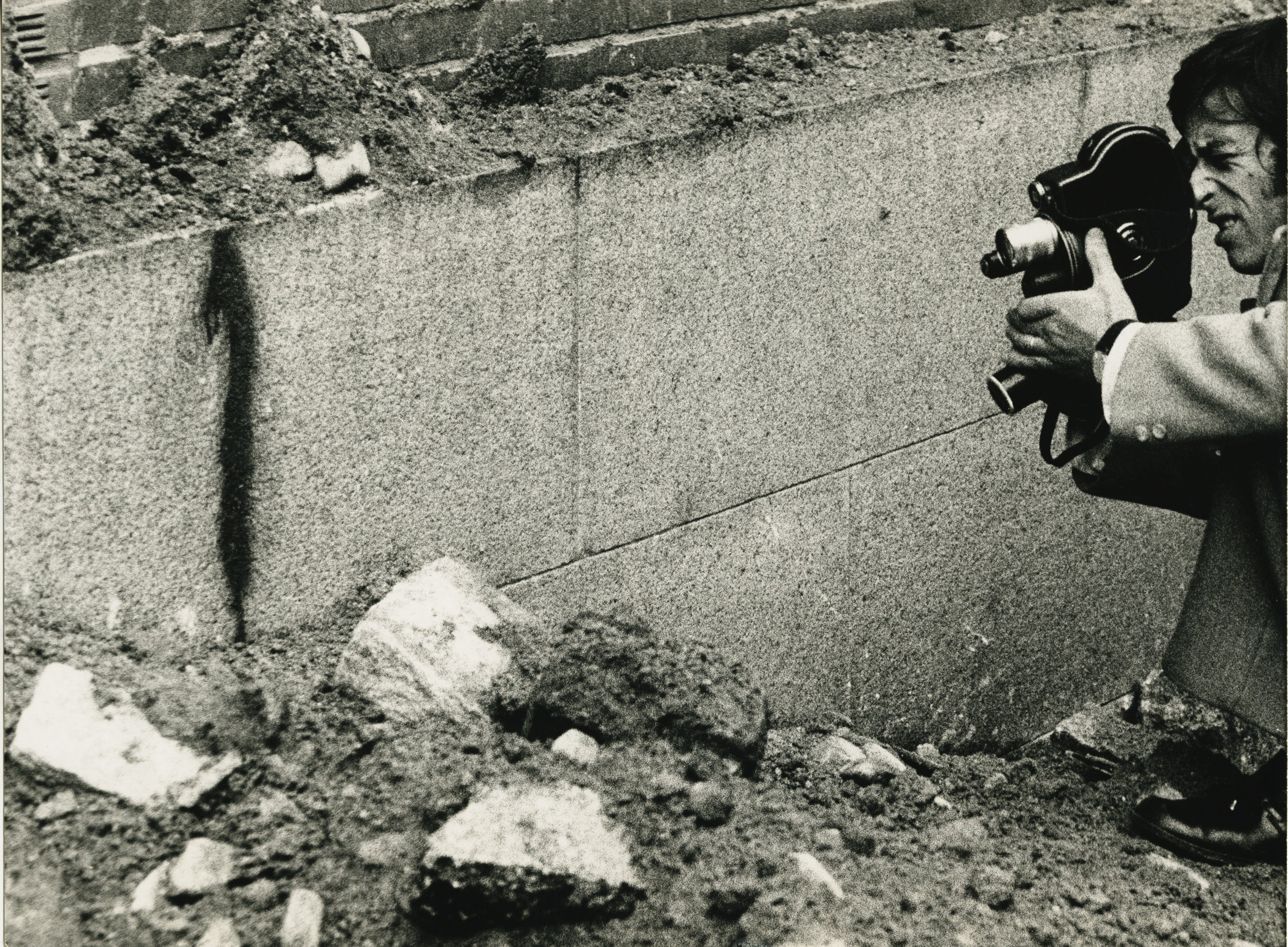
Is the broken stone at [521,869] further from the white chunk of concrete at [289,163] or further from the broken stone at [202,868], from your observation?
the white chunk of concrete at [289,163]

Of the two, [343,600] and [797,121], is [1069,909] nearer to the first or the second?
[343,600]

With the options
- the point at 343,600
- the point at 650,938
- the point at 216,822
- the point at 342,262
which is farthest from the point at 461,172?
the point at 650,938

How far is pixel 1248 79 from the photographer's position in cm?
267

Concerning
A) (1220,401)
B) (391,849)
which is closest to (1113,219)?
(1220,401)

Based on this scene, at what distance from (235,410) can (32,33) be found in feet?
2.23

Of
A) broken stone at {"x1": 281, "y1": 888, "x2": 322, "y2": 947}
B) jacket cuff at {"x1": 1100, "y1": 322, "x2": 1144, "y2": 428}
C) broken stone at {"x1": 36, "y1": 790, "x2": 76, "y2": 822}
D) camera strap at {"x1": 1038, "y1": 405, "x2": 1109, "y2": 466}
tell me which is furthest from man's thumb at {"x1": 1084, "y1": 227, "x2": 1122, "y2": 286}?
broken stone at {"x1": 36, "y1": 790, "x2": 76, "y2": 822}

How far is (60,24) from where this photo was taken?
97.6 inches

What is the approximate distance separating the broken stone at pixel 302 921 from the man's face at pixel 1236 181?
1.94 metres

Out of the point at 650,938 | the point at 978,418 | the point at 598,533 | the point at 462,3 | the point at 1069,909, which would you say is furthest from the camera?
the point at 978,418

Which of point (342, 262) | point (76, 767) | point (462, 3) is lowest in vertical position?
point (76, 767)

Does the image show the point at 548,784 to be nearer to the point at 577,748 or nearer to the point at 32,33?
the point at 577,748

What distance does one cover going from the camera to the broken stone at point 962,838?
8.45 feet

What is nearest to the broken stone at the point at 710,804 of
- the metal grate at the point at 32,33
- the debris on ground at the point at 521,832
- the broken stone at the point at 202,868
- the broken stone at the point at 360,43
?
the debris on ground at the point at 521,832

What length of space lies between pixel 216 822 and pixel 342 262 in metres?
0.96
